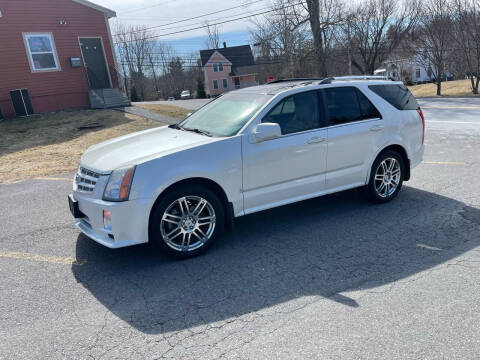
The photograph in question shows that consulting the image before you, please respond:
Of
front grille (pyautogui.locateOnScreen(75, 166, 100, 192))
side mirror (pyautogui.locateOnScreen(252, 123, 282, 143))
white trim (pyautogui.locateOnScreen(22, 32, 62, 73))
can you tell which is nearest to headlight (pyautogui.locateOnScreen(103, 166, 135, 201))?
front grille (pyautogui.locateOnScreen(75, 166, 100, 192))

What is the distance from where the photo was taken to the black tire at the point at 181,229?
3.91 metres

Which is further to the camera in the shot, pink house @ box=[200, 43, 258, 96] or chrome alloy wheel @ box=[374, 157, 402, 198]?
pink house @ box=[200, 43, 258, 96]

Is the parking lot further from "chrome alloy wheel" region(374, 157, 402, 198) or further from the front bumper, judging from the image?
the front bumper

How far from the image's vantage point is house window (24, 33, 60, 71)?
1661 cm

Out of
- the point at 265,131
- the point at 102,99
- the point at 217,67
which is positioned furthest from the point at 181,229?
the point at 217,67

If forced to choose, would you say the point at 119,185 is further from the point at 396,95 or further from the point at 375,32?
the point at 375,32

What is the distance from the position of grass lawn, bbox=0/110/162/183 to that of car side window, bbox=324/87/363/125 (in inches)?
248

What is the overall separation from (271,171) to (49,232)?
9.98 feet

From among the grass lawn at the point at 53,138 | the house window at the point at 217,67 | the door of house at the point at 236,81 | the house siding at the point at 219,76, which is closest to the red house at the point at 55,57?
the grass lawn at the point at 53,138

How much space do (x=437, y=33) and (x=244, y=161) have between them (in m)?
30.6

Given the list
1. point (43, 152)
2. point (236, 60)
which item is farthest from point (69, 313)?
point (236, 60)

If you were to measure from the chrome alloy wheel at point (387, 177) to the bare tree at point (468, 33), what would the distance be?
25.9 meters

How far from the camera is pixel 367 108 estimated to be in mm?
5371

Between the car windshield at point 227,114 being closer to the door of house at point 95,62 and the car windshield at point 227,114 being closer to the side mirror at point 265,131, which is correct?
the side mirror at point 265,131
